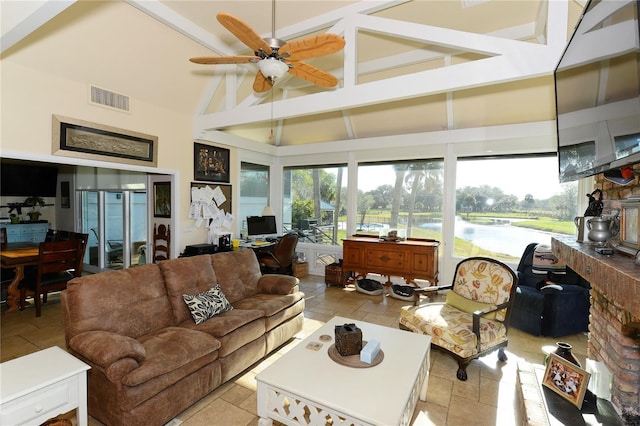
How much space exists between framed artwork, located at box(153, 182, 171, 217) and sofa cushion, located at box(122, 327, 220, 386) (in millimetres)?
2719

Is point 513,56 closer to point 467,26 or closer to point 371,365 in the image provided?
point 467,26

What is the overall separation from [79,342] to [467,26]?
496 centimetres

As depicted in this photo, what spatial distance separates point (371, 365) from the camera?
6.63 feet

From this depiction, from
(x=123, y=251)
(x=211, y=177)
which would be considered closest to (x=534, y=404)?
(x=211, y=177)

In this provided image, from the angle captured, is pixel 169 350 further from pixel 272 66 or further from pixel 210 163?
pixel 210 163

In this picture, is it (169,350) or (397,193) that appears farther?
(397,193)

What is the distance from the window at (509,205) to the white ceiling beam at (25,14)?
511cm

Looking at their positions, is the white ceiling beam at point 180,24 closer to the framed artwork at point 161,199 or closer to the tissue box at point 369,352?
the framed artwork at point 161,199

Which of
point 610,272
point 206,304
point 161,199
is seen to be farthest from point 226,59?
point 161,199

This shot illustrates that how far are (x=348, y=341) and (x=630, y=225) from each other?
1930 millimetres

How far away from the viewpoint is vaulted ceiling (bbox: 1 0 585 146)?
2.61 meters

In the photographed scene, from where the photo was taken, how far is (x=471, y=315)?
2.98 m

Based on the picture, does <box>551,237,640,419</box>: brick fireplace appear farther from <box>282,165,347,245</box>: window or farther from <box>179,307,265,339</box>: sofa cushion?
<box>282,165,347,245</box>: window

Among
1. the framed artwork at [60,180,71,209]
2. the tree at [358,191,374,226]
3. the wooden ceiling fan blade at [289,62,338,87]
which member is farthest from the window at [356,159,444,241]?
the framed artwork at [60,180,71,209]
